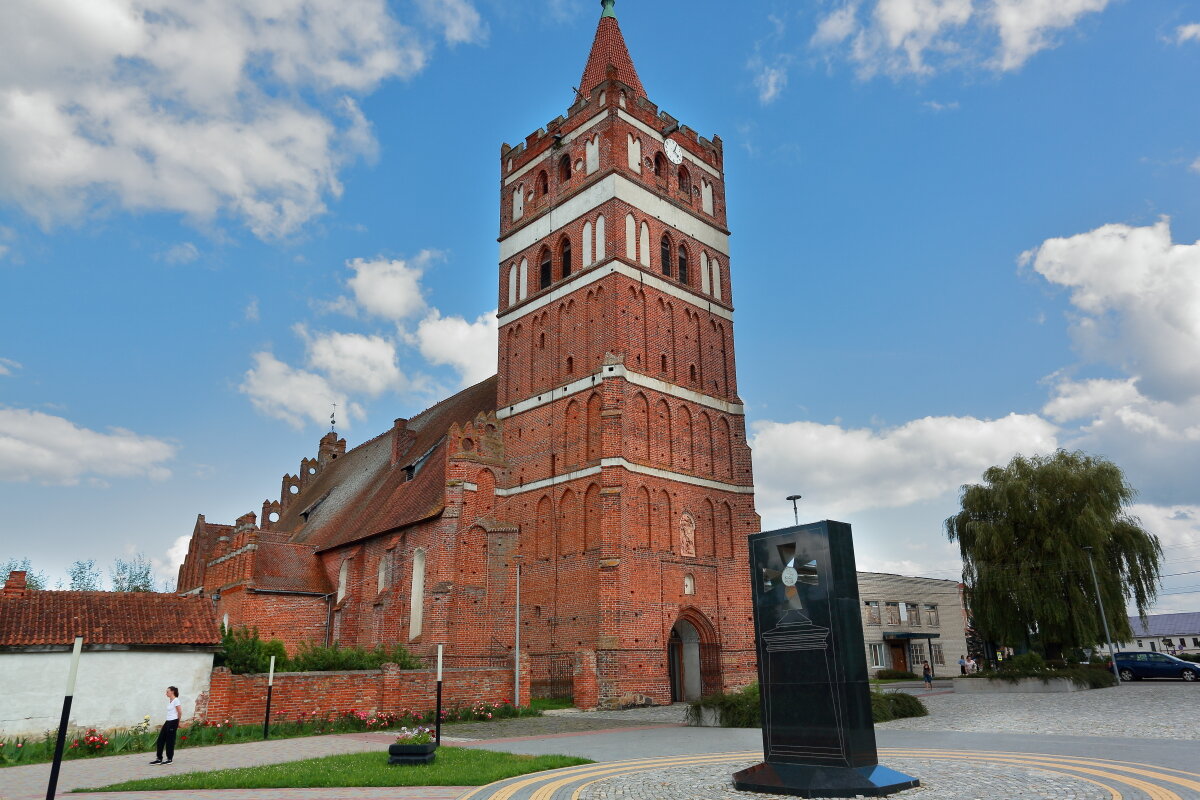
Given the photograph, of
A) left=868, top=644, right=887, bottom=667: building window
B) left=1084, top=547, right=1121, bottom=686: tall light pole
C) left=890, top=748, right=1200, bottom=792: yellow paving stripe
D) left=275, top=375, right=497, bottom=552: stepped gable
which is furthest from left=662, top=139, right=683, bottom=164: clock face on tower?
Result: left=868, top=644, right=887, bottom=667: building window

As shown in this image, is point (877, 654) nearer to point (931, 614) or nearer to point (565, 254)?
point (931, 614)

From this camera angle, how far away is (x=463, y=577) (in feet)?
100

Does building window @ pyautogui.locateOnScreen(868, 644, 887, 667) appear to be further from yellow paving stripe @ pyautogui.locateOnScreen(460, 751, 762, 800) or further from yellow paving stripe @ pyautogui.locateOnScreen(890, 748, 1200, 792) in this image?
yellow paving stripe @ pyautogui.locateOnScreen(890, 748, 1200, 792)

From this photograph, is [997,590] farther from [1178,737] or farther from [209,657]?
[209,657]

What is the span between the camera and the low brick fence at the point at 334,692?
20.9 meters

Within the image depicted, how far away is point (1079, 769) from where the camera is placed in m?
11.2

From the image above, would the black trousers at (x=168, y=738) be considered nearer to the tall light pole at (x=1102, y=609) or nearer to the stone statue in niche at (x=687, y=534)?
the stone statue in niche at (x=687, y=534)

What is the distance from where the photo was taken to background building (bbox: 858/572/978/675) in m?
56.5

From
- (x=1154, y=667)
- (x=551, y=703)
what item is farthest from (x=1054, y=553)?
(x=551, y=703)

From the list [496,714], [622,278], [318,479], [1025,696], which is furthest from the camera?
[318,479]

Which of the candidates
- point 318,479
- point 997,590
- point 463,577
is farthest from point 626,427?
point 318,479

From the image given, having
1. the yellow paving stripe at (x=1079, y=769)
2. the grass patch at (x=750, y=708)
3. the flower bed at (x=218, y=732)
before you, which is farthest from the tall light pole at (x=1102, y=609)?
the flower bed at (x=218, y=732)

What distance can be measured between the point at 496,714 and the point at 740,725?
25.3ft

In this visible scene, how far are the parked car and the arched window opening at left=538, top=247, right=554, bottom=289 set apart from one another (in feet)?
94.3
